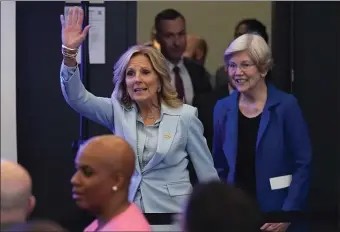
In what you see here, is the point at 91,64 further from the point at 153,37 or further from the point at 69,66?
the point at 69,66

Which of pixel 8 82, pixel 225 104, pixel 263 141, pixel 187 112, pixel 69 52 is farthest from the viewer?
pixel 8 82

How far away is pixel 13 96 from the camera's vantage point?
5.18 metres

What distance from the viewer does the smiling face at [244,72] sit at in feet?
12.1

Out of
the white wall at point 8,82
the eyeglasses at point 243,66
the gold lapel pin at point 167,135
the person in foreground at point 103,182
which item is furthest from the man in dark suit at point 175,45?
the person in foreground at point 103,182

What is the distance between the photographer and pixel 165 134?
3219 mm

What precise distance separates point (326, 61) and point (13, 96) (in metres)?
2.10

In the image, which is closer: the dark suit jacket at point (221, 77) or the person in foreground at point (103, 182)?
the person in foreground at point (103, 182)

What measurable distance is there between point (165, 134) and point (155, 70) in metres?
0.27

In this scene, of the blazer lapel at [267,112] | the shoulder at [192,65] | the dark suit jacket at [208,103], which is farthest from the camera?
the shoulder at [192,65]

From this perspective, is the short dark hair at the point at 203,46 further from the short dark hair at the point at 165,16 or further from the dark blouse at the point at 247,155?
the dark blouse at the point at 247,155

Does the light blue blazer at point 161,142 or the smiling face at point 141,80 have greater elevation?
the smiling face at point 141,80

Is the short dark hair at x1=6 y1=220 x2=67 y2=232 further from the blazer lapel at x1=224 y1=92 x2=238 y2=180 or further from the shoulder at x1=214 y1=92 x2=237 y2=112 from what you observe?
the shoulder at x1=214 y1=92 x2=237 y2=112

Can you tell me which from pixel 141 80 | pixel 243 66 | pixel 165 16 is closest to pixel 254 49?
pixel 243 66

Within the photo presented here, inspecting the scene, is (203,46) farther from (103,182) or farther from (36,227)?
(36,227)
